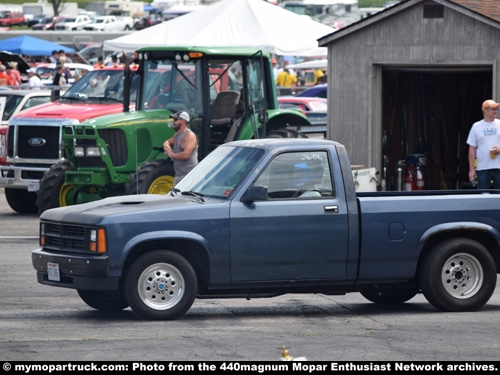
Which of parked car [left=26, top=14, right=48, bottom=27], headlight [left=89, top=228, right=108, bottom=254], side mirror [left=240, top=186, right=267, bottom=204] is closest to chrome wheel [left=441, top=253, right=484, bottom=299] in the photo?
side mirror [left=240, top=186, right=267, bottom=204]

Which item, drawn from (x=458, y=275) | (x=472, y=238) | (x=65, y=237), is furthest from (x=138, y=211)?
(x=472, y=238)

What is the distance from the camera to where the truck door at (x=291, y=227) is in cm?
1024

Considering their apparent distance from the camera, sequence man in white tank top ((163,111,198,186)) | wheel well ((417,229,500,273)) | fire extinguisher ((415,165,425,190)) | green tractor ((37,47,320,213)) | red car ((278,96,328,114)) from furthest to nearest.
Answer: red car ((278,96,328,114)) < fire extinguisher ((415,165,425,190)) < green tractor ((37,47,320,213)) < man in white tank top ((163,111,198,186)) < wheel well ((417,229,500,273))

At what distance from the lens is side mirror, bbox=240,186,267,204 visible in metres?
10.2

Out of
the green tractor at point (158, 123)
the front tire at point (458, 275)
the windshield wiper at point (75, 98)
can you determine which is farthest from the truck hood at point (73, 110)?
the front tire at point (458, 275)

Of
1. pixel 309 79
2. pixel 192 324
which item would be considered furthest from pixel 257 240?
pixel 309 79

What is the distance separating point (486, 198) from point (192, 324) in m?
3.02

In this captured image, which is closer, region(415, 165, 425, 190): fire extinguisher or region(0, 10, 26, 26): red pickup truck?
region(415, 165, 425, 190): fire extinguisher

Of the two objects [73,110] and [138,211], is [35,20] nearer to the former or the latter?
[73,110]

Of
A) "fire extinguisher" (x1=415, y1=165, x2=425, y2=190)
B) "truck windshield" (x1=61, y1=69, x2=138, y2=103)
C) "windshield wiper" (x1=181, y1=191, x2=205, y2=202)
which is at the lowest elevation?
"fire extinguisher" (x1=415, y1=165, x2=425, y2=190)

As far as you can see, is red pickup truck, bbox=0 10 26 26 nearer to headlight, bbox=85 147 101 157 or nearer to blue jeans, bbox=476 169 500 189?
headlight, bbox=85 147 101 157

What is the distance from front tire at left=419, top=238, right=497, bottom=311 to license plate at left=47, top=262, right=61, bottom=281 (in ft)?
10.9

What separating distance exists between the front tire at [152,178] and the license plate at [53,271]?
5.97 m

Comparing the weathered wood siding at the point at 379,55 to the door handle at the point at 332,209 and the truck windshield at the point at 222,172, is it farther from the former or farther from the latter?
the door handle at the point at 332,209
